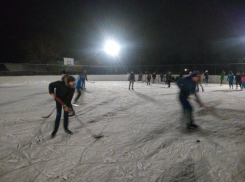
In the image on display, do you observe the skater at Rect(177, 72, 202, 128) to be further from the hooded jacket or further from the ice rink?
the hooded jacket

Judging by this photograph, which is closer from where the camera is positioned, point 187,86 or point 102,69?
point 187,86

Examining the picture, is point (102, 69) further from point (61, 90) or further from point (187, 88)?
point (61, 90)

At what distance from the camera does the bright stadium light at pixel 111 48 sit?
39688 millimetres

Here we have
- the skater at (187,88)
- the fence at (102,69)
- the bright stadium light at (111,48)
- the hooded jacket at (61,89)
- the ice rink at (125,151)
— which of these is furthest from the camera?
the bright stadium light at (111,48)

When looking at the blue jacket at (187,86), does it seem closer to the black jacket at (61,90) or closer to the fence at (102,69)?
the black jacket at (61,90)

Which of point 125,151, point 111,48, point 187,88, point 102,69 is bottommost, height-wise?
point 125,151

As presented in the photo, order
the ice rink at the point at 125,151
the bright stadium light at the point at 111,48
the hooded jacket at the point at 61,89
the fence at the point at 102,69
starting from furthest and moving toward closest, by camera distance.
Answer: the bright stadium light at the point at 111,48 < the fence at the point at 102,69 < the hooded jacket at the point at 61,89 < the ice rink at the point at 125,151

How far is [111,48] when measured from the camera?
39906 millimetres

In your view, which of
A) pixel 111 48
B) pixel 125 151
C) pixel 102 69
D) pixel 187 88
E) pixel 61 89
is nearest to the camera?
pixel 125 151

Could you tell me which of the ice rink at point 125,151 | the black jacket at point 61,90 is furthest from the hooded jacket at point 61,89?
the ice rink at point 125,151

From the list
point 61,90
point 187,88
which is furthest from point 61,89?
point 187,88

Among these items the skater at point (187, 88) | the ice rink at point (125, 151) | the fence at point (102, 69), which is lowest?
the ice rink at point (125, 151)

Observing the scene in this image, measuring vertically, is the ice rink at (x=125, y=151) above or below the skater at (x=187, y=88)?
below

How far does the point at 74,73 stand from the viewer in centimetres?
2731
